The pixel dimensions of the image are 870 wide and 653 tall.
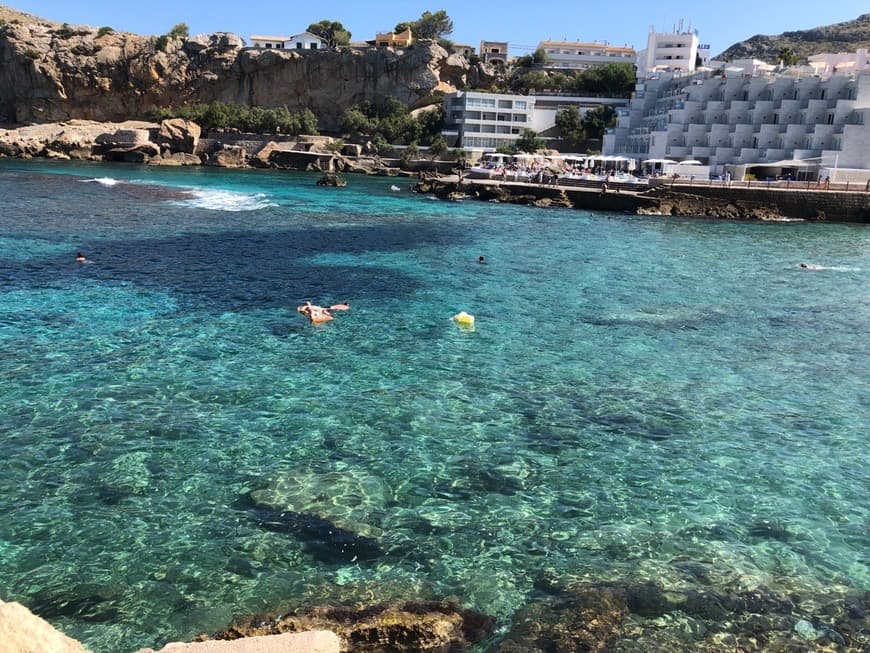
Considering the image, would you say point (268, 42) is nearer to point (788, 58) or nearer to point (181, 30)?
point (181, 30)

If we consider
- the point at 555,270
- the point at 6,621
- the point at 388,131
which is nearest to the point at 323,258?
the point at 555,270

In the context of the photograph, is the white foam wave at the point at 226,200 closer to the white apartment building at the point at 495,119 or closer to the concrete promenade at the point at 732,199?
the concrete promenade at the point at 732,199

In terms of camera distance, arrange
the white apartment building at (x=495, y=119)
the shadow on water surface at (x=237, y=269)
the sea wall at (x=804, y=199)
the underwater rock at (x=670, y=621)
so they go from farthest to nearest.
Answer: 1. the white apartment building at (x=495, y=119)
2. the sea wall at (x=804, y=199)
3. the shadow on water surface at (x=237, y=269)
4. the underwater rock at (x=670, y=621)

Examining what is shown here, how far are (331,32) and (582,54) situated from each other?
50899 mm

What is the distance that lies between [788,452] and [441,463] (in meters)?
6.04

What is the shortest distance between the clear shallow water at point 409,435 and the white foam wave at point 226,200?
1879 centimetres

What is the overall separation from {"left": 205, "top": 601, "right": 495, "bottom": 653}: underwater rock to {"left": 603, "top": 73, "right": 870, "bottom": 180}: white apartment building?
62.8m

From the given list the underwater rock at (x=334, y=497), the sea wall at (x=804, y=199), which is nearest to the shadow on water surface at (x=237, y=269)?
the underwater rock at (x=334, y=497)

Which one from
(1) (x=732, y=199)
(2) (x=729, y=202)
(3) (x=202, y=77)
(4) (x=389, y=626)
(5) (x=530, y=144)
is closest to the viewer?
(4) (x=389, y=626)

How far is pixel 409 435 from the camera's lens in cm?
1112

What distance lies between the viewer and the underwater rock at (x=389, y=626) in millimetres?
6352

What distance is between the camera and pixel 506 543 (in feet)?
27.1

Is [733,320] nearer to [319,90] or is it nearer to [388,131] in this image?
[388,131]

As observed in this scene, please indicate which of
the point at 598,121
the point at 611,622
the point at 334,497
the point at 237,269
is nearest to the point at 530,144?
the point at 598,121
